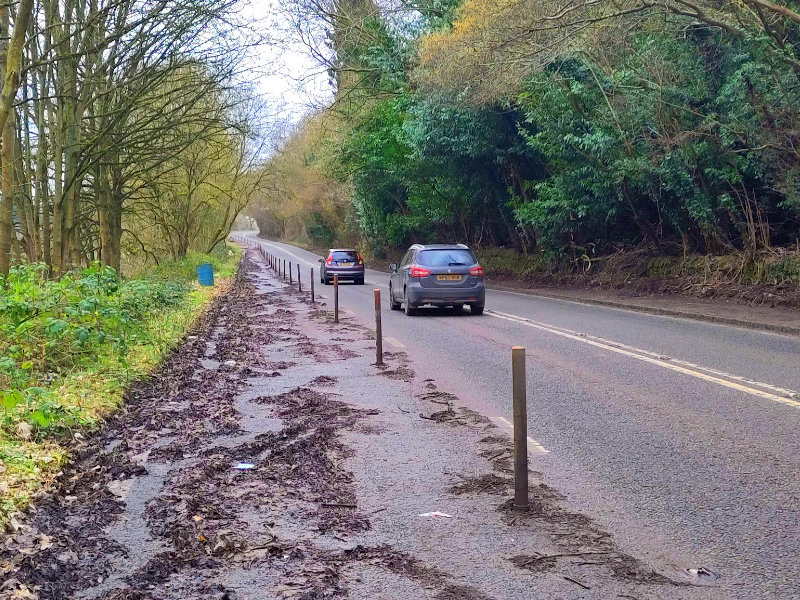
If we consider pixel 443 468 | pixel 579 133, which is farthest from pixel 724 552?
pixel 579 133

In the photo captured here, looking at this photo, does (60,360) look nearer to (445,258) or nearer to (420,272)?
(420,272)

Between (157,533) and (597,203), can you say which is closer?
(157,533)

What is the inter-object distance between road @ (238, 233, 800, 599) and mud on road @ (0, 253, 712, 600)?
1.12 ft

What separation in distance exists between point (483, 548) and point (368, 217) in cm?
4609

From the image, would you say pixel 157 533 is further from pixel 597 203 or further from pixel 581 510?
pixel 597 203

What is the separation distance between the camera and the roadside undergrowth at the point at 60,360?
6461mm


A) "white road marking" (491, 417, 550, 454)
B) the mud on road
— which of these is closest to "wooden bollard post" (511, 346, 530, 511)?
the mud on road

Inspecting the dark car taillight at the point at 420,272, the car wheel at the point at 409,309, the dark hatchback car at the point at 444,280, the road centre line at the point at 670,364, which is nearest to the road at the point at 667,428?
the road centre line at the point at 670,364

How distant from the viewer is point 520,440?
17.6 ft

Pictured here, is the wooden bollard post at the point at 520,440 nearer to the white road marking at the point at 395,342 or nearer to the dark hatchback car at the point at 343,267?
the white road marking at the point at 395,342

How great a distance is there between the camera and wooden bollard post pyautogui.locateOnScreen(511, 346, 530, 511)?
5.28 metres

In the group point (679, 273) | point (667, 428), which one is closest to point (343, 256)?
point (679, 273)

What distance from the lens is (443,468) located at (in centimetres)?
628

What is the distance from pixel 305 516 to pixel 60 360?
7.01 m
